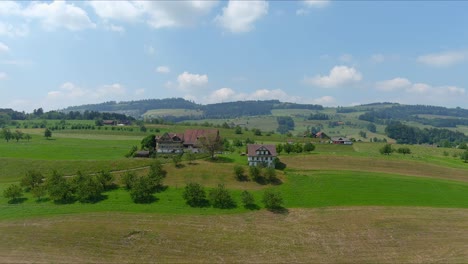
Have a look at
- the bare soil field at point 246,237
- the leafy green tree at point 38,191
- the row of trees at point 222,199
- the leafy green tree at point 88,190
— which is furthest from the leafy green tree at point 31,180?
the row of trees at point 222,199

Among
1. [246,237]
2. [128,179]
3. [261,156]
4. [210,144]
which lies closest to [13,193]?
[128,179]

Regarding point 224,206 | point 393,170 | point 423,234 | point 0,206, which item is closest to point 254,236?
point 224,206

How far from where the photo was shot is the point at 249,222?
5981cm

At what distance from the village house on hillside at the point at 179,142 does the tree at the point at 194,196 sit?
34.3 meters

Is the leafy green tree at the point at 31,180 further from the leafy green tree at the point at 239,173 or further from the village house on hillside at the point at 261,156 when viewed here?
the village house on hillside at the point at 261,156

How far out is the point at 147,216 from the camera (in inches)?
2366

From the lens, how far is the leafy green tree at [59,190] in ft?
218

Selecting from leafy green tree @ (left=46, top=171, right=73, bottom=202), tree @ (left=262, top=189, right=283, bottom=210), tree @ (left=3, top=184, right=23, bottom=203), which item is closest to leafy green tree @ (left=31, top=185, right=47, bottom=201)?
leafy green tree @ (left=46, top=171, right=73, bottom=202)

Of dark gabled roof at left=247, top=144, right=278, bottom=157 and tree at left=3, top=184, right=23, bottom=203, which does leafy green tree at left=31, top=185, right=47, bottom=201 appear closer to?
tree at left=3, top=184, right=23, bottom=203

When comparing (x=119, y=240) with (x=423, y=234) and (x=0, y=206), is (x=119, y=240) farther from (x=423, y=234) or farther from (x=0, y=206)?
(x=423, y=234)

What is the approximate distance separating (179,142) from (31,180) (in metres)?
44.4

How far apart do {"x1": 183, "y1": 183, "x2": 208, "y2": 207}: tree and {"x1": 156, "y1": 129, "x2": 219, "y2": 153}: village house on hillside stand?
3435cm

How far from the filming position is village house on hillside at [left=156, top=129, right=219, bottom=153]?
340 feet

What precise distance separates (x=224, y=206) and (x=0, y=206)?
47342 millimetres
